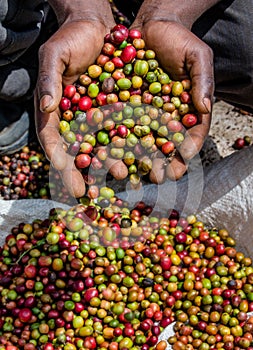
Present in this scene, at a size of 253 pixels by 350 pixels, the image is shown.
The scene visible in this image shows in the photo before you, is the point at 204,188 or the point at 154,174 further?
the point at 204,188

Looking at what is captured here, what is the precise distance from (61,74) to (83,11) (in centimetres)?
61

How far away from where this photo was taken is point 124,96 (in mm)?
3361

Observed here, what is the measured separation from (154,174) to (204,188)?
0.79 meters

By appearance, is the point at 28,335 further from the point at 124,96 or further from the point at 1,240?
the point at 124,96

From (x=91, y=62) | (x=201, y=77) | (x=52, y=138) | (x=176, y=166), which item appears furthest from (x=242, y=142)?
(x=52, y=138)

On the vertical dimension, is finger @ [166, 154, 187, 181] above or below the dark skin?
below

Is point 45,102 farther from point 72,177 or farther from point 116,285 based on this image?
point 116,285

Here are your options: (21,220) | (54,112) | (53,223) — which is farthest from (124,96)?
(21,220)

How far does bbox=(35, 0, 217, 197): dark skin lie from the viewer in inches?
126

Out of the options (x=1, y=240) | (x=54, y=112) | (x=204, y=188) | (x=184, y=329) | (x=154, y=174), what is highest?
(x=54, y=112)

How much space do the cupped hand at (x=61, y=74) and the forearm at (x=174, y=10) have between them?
0.33m

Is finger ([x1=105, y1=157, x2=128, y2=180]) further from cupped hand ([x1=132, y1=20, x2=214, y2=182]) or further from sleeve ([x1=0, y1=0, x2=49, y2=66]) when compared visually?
sleeve ([x1=0, y1=0, x2=49, y2=66])

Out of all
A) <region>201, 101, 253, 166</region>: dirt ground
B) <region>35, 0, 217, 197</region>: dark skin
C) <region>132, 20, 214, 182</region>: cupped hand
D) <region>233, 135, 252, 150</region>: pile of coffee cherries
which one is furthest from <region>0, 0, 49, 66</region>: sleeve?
<region>233, 135, 252, 150</region>: pile of coffee cherries

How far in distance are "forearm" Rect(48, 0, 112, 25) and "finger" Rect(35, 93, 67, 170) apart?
2.35 feet
